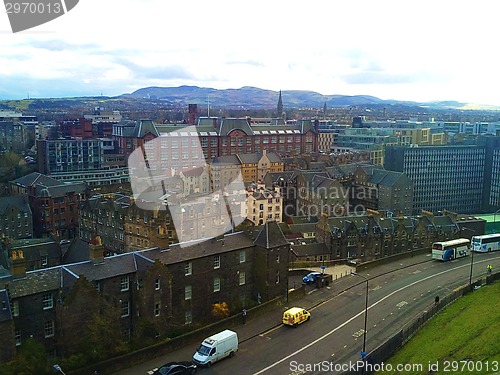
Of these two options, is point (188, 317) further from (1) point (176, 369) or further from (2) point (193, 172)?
(2) point (193, 172)

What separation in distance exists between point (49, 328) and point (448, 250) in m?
48.5

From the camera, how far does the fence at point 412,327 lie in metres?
35.3

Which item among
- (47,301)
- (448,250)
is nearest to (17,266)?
(47,301)

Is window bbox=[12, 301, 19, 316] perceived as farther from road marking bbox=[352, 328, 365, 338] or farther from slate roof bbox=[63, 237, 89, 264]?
road marking bbox=[352, 328, 365, 338]

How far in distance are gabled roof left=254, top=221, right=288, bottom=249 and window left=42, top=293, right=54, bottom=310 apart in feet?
64.8

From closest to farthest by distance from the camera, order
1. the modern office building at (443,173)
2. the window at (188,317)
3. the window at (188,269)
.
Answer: the window at (188,269) < the window at (188,317) < the modern office building at (443,173)

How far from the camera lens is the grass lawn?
31.9 m

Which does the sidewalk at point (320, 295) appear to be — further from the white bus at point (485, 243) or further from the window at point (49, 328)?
the window at point (49, 328)

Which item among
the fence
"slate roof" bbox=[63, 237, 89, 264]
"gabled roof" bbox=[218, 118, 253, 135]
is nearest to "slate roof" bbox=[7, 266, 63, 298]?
"slate roof" bbox=[63, 237, 89, 264]

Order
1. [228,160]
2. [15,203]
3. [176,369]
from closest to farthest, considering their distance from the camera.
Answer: [176,369] < [15,203] < [228,160]

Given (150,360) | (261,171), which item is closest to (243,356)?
(150,360)

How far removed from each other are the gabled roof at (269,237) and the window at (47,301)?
1975 cm

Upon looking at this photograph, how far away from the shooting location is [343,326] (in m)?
42.9

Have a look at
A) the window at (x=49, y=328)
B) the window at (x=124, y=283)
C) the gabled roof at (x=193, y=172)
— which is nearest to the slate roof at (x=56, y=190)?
the gabled roof at (x=193, y=172)
